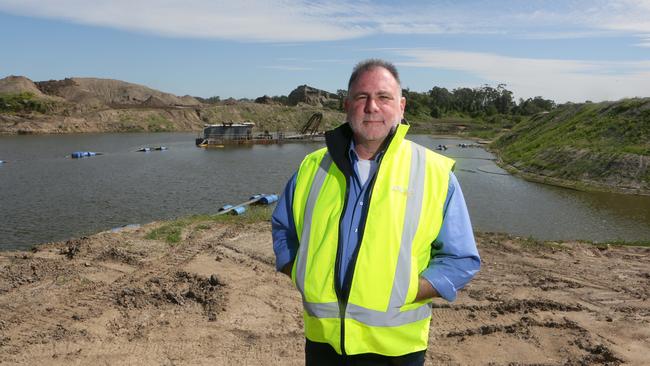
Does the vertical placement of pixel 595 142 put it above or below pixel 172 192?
above

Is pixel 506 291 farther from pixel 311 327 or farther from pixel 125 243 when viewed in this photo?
pixel 125 243

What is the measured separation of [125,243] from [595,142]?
105ft

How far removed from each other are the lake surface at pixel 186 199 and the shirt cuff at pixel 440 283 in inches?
594

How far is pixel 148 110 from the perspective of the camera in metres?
99.3

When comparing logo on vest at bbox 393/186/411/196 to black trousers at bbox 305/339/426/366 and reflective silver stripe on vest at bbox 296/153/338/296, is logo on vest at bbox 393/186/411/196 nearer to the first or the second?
reflective silver stripe on vest at bbox 296/153/338/296

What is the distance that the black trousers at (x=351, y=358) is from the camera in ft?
8.68

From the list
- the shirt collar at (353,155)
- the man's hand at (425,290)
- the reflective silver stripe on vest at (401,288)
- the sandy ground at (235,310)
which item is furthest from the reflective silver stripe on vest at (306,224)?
the sandy ground at (235,310)

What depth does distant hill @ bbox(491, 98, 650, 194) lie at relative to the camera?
2723cm

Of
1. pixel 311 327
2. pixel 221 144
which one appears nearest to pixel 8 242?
pixel 311 327

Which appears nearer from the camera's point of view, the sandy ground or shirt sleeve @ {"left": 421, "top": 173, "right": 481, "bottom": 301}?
shirt sleeve @ {"left": 421, "top": 173, "right": 481, "bottom": 301}

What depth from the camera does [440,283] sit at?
260 centimetres

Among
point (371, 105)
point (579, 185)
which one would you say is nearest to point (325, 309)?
point (371, 105)

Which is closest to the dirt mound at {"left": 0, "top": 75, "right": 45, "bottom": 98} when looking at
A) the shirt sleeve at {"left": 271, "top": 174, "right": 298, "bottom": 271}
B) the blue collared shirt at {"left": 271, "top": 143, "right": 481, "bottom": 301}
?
the shirt sleeve at {"left": 271, "top": 174, "right": 298, "bottom": 271}

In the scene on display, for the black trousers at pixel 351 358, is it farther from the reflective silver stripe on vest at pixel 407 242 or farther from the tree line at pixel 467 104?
the tree line at pixel 467 104
